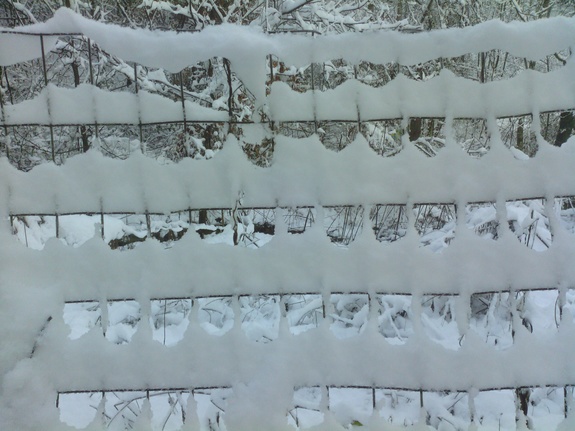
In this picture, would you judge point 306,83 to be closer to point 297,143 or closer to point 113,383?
point 297,143

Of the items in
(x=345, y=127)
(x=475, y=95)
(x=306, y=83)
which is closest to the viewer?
(x=475, y=95)

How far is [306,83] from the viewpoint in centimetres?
434

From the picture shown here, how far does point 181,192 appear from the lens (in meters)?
1.23

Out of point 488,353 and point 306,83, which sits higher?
point 306,83

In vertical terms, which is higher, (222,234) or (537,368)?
(222,234)

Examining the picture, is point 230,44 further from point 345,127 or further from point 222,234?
point 345,127

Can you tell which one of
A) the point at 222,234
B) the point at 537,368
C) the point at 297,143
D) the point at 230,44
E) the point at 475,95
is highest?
the point at 230,44

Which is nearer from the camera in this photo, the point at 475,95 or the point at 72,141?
the point at 475,95

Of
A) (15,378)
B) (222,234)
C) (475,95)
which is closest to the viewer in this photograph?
(15,378)

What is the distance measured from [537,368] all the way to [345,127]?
3.13 meters

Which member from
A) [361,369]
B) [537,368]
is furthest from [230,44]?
[537,368]

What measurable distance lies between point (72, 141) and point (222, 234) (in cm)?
229

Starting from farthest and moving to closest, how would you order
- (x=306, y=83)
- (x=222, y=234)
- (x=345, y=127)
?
(x=306, y=83), (x=345, y=127), (x=222, y=234)

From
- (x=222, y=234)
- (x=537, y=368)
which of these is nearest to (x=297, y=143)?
(x=537, y=368)
